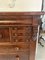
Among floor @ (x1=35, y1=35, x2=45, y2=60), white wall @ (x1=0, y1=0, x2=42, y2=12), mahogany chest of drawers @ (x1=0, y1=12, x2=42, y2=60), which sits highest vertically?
white wall @ (x1=0, y1=0, x2=42, y2=12)

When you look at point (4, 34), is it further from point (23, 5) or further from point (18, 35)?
point (23, 5)

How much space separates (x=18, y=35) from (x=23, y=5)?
31 cm

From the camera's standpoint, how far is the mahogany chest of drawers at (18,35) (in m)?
1.19

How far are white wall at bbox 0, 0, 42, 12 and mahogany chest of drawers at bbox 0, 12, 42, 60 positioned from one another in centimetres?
4

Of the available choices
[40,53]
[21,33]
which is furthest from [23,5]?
[40,53]

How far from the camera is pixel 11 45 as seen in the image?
1326 millimetres

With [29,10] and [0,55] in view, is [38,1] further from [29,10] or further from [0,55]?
[0,55]

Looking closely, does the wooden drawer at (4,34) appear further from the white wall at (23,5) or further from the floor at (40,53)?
the floor at (40,53)

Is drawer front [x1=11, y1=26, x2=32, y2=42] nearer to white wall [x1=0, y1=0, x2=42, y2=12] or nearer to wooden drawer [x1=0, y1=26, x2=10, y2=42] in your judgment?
wooden drawer [x1=0, y1=26, x2=10, y2=42]

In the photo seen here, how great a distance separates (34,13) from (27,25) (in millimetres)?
148

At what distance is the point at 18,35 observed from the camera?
4.21ft

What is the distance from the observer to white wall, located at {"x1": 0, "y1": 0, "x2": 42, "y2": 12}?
1.14 meters

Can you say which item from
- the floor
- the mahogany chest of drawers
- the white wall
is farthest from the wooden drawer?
the floor

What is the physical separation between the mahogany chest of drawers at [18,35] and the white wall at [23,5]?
0.04 metres
